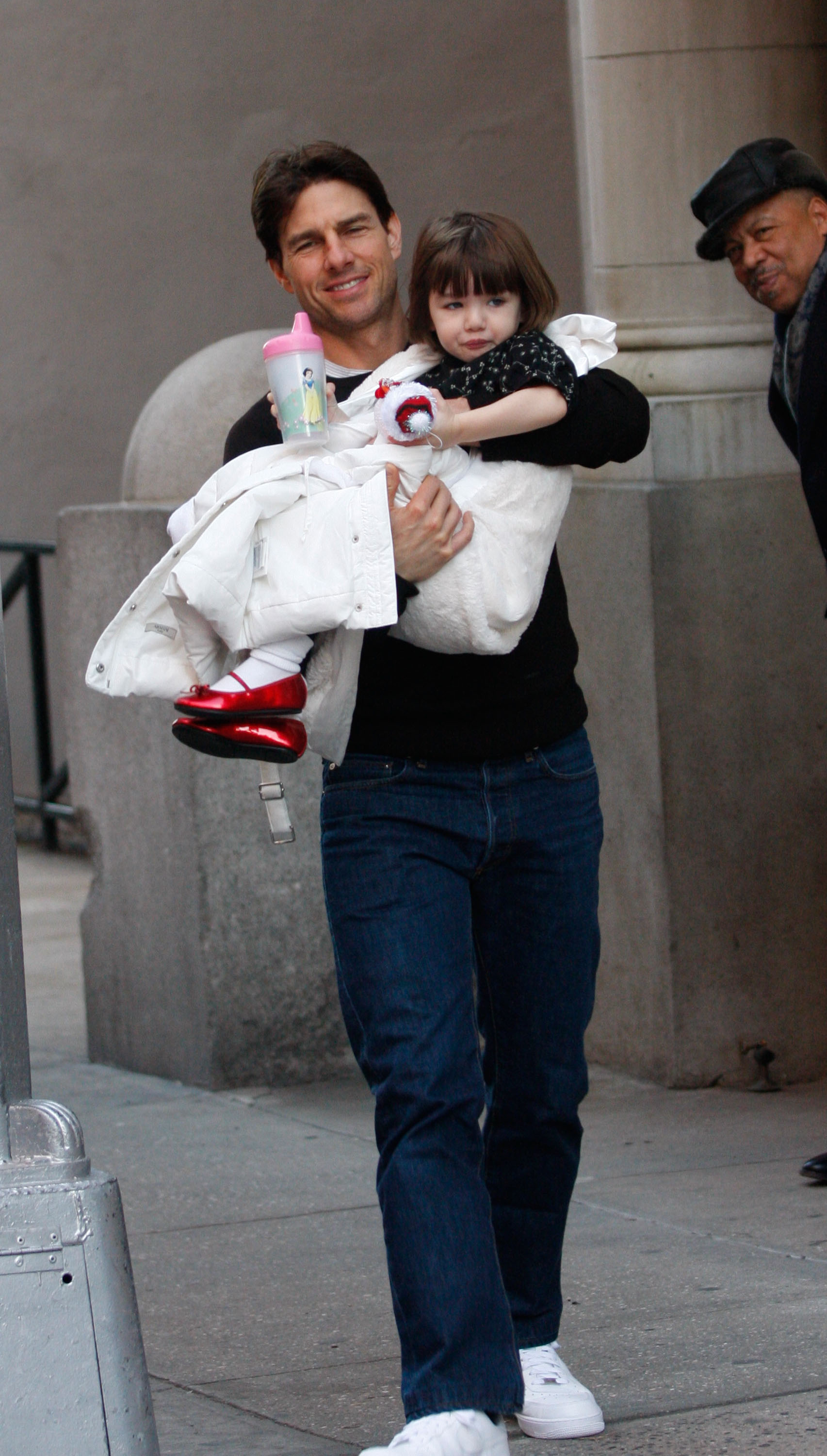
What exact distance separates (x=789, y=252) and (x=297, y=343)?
6.00 feet

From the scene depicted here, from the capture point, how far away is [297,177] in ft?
11.2

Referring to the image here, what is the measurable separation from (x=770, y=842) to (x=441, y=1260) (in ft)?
8.70

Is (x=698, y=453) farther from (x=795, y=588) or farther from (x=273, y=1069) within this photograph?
(x=273, y=1069)

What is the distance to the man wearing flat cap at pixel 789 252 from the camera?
457 cm

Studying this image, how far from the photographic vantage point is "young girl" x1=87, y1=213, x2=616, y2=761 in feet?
10.2

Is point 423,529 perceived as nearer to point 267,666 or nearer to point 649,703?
point 267,666

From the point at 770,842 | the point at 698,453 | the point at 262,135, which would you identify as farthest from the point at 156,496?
the point at 262,135

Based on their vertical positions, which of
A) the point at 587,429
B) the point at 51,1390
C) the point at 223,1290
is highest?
the point at 587,429

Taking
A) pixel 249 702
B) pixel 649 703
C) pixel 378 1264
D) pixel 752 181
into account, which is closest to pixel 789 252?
pixel 752 181

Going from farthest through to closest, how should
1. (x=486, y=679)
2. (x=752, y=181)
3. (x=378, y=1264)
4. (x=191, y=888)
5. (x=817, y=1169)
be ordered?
(x=191, y=888), (x=817, y=1169), (x=752, y=181), (x=378, y=1264), (x=486, y=679)

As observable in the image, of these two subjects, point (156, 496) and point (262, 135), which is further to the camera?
point (262, 135)

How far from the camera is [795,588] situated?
556cm

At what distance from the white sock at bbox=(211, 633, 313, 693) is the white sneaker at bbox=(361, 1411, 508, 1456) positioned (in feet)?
3.48

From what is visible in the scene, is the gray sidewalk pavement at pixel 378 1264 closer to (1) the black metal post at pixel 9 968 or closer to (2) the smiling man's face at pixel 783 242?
(1) the black metal post at pixel 9 968
